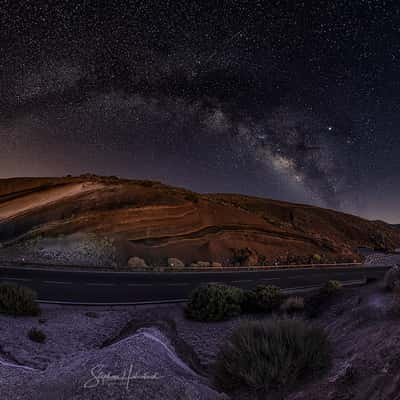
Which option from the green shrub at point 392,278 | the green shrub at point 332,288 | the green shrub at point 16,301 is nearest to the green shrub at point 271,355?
the green shrub at point 392,278

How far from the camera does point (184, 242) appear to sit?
90.9 feet

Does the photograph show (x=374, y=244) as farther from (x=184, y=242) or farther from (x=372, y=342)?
(x=372, y=342)

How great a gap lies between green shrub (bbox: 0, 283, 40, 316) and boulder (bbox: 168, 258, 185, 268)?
15.6 m

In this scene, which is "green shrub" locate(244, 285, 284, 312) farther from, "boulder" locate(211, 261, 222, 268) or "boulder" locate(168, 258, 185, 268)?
"boulder" locate(211, 261, 222, 268)

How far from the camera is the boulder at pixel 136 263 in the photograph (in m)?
24.1

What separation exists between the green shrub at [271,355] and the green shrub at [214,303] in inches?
251

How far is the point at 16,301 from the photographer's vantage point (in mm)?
9648

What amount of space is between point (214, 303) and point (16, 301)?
6154 mm

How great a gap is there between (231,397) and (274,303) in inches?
322

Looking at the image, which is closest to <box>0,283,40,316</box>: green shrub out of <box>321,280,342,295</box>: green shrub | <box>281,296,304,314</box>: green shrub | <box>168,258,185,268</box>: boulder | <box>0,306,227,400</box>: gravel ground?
<box>0,306,227,400</box>: gravel ground

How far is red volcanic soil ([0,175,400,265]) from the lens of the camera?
88.9 ft

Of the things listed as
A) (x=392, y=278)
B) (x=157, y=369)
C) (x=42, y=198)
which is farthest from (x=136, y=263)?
(x=157, y=369)

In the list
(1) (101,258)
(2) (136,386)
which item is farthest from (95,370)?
(1) (101,258)

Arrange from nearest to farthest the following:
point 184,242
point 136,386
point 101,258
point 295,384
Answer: point 136,386
point 295,384
point 101,258
point 184,242
